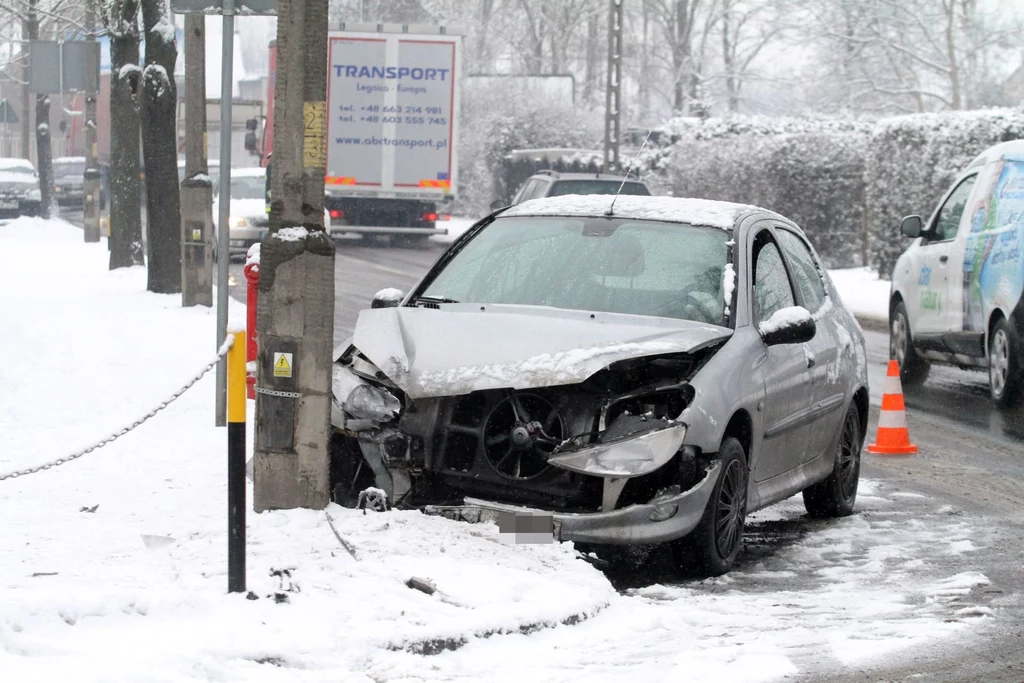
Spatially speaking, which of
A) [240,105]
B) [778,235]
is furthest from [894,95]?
[778,235]

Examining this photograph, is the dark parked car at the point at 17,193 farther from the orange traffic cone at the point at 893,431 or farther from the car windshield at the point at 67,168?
the orange traffic cone at the point at 893,431

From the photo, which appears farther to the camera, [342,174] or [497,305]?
[342,174]

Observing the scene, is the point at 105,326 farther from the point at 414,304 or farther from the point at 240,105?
the point at 240,105

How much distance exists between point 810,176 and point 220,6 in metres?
19.2

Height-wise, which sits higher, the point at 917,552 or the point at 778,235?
the point at 778,235

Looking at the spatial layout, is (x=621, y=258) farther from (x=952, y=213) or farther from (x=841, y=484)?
(x=952, y=213)

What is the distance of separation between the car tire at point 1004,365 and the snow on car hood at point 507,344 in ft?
18.5

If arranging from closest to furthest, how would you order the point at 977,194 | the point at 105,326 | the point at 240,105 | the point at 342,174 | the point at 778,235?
1. the point at 778,235
2. the point at 977,194
3. the point at 105,326
4. the point at 342,174
5. the point at 240,105

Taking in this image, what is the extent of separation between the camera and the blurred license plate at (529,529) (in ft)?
20.1

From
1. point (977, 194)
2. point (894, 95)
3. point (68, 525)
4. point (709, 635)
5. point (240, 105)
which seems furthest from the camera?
point (894, 95)

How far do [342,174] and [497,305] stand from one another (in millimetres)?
21629

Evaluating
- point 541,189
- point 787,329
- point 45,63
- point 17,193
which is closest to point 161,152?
point 541,189

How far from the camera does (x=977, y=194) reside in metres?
12.6

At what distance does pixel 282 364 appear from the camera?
630cm
